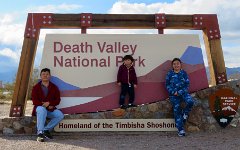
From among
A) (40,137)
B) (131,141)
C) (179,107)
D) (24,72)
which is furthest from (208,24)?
(40,137)

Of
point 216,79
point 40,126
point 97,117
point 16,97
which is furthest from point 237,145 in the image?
point 16,97

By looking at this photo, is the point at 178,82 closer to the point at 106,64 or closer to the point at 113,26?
the point at 106,64

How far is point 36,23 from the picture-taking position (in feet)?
27.9

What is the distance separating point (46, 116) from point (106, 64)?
175 centimetres

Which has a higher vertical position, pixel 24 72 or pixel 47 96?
pixel 24 72

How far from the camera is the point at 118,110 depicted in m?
8.12

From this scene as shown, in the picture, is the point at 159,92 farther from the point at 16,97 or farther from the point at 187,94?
the point at 16,97

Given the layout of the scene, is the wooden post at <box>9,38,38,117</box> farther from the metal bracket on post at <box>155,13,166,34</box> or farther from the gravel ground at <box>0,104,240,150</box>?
the metal bracket on post at <box>155,13,166,34</box>

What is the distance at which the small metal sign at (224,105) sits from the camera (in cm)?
840

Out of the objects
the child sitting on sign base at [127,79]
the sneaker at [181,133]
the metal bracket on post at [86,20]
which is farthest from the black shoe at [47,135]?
the sneaker at [181,133]

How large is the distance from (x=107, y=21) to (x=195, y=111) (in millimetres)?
2797

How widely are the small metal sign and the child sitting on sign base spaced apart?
176 cm

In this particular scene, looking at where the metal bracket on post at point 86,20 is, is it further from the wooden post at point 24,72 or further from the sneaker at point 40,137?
the sneaker at point 40,137

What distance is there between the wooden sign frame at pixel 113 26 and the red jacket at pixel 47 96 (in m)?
0.67
